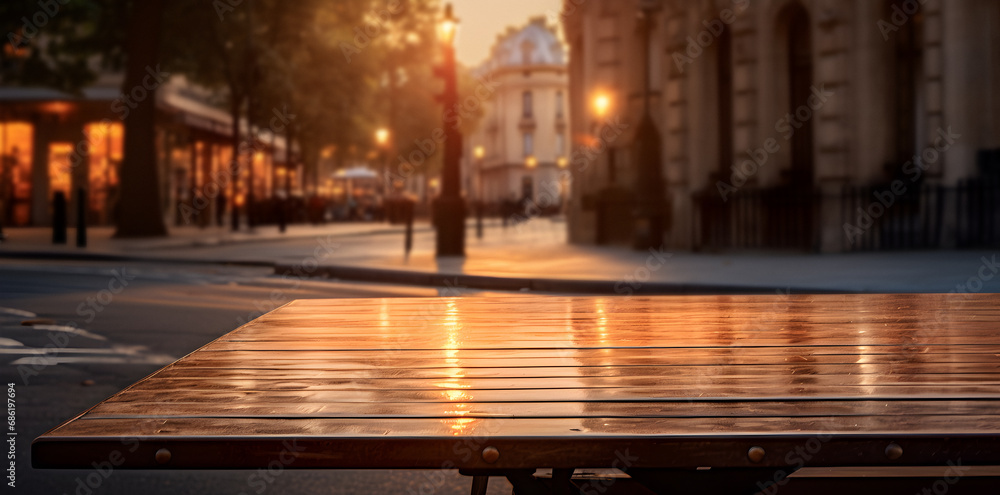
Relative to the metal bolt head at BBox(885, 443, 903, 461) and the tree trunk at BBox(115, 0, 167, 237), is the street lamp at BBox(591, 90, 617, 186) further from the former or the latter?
the metal bolt head at BBox(885, 443, 903, 461)

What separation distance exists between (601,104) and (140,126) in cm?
1140

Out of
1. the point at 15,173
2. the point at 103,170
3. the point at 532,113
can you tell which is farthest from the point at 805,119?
the point at 532,113

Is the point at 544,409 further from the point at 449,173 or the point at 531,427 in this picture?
the point at 449,173

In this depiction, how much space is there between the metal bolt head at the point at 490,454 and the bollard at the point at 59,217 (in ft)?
72.1

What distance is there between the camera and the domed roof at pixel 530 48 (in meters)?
90.9

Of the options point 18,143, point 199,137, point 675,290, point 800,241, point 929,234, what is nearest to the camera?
point 675,290

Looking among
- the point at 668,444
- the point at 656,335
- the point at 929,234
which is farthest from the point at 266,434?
the point at 929,234

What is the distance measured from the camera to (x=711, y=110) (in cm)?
2142

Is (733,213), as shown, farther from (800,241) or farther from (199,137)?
(199,137)

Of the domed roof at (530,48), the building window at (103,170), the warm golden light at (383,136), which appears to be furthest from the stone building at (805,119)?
the domed roof at (530,48)

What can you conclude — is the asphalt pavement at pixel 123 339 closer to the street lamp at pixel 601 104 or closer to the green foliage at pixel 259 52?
the green foliage at pixel 259 52

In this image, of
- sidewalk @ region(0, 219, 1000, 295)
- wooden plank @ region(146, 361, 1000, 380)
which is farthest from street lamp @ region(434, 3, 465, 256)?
wooden plank @ region(146, 361, 1000, 380)

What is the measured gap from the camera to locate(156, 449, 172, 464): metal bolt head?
78.1 inches

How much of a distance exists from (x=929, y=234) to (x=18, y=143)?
3088cm
